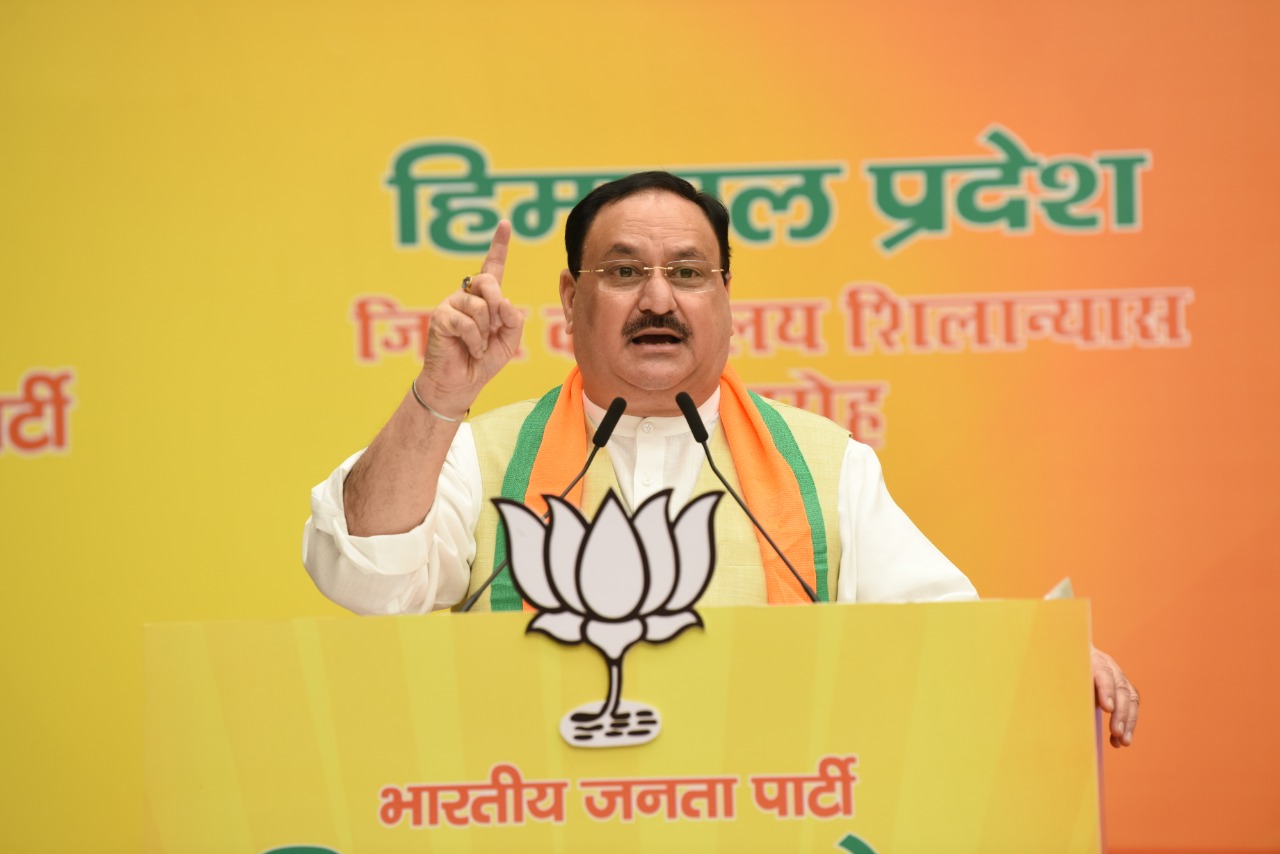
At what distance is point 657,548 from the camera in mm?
1408

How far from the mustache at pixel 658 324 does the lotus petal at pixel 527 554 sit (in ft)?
2.91

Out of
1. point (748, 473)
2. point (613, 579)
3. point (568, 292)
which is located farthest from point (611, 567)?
point (568, 292)

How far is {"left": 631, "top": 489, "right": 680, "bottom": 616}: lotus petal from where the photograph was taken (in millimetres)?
1396

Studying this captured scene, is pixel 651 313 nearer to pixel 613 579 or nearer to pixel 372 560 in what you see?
pixel 372 560

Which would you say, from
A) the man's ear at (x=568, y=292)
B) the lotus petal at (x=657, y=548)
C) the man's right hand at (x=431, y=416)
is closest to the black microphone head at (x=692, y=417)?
the man's right hand at (x=431, y=416)

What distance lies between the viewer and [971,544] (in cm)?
315

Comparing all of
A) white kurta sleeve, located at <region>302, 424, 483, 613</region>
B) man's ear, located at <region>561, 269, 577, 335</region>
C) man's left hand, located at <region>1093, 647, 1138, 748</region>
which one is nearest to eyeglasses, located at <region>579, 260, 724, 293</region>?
man's ear, located at <region>561, 269, 577, 335</region>

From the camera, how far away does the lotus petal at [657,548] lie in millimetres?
1396

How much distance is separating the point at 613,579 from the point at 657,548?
56 millimetres

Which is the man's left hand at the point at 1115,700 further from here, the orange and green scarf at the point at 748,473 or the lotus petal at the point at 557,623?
the lotus petal at the point at 557,623

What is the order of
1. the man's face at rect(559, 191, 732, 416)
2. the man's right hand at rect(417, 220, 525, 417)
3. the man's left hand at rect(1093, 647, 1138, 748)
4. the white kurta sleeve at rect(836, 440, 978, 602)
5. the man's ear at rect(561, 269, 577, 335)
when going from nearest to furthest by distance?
the man's left hand at rect(1093, 647, 1138, 748), the man's right hand at rect(417, 220, 525, 417), the white kurta sleeve at rect(836, 440, 978, 602), the man's face at rect(559, 191, 732, 416), the man's ear at rect(561, 269, 577, 335)

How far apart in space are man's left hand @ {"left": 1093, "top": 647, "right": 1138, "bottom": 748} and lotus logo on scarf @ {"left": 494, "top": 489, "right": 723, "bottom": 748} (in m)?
0.65

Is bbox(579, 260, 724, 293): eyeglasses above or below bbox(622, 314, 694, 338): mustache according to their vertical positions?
above

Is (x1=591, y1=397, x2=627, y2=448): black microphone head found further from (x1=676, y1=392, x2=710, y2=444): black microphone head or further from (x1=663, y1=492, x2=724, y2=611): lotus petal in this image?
(x1=663, y1=492, x2=724, y2=611): lotus petal
